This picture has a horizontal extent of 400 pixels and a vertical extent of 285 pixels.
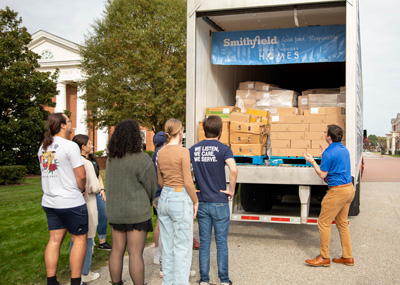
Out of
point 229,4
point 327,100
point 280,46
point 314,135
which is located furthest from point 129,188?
point 280,46

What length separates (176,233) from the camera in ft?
12.6

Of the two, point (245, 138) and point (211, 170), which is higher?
point (245, 138)

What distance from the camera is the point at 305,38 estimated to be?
256 inches

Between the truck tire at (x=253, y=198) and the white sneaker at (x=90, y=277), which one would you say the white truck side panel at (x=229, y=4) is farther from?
the white sneaker at (x=90, y=277)

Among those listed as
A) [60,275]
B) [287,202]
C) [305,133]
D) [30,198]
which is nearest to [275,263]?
[305,133]

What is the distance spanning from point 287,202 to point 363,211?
1739 millimetres

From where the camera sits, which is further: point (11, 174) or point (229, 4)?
point (11, 174)

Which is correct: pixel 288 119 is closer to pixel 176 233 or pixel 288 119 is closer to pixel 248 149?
pixel 248 149

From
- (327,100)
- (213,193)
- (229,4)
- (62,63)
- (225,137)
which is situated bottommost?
(213,193)

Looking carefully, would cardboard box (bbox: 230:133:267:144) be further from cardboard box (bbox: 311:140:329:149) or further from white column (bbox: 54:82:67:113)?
white column (bbox: 54:82:67:113)

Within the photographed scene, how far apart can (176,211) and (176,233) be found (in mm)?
224

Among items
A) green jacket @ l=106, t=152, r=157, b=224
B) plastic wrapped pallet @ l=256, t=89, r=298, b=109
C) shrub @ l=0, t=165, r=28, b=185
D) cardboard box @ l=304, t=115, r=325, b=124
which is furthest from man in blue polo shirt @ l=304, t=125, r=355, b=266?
shrub @ l=0, t=165, r=28, b=185

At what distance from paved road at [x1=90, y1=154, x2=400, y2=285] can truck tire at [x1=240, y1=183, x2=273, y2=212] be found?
18.2 inches

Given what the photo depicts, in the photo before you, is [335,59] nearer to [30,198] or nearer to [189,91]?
[189,91]
